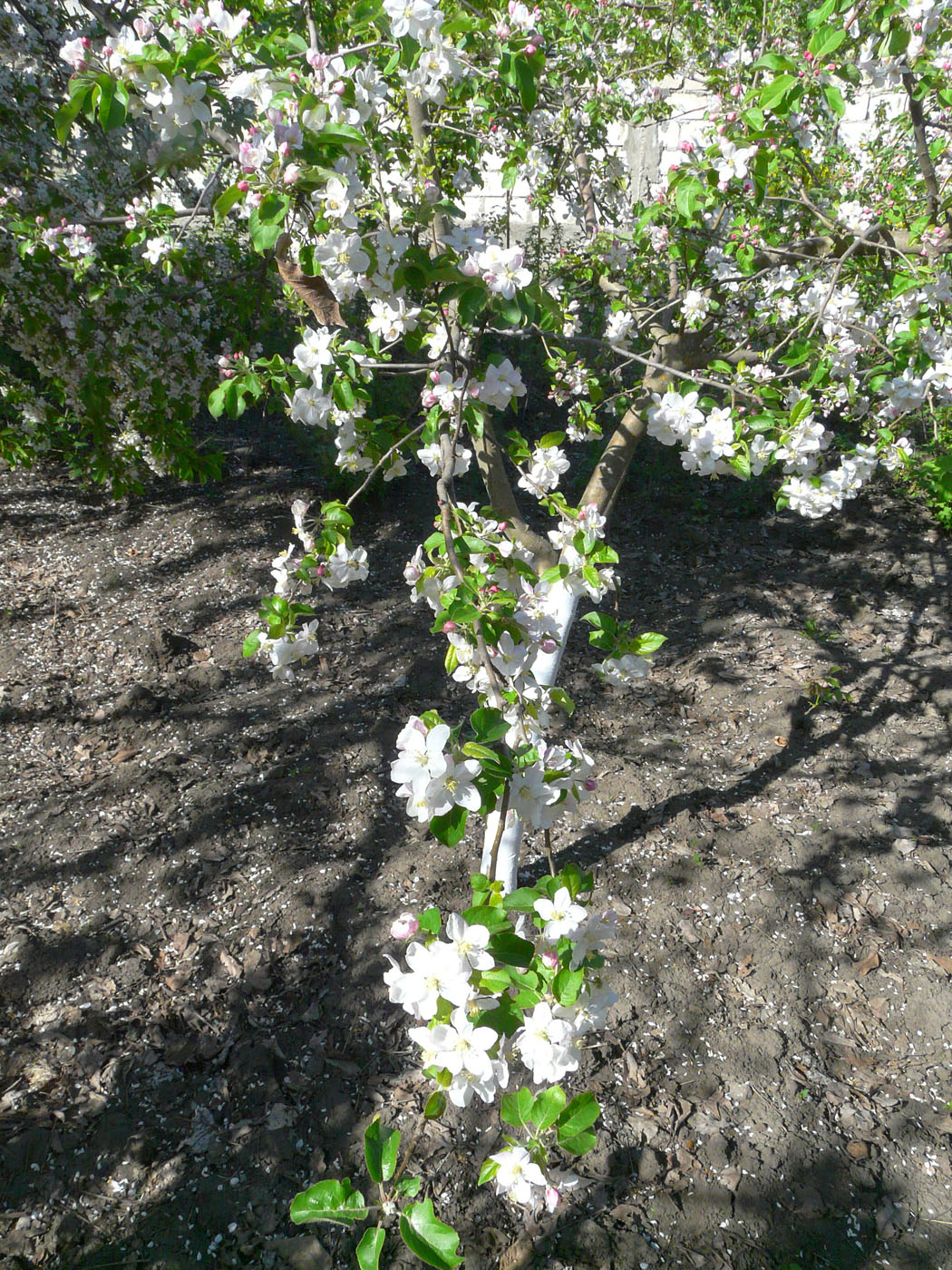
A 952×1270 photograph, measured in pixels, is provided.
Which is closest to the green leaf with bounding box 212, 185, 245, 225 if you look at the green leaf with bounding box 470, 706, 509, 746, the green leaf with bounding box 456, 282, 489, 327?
the green leaf with bounding box 456, 282, 489, 327

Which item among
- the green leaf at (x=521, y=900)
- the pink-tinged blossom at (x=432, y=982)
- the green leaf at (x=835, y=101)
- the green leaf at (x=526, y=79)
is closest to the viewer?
the pink-tinged blossom at (x=432, y=982)

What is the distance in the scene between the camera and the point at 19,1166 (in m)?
1.66

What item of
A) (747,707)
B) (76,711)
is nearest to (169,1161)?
(76,711)

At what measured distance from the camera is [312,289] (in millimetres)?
1657

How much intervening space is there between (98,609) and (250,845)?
5.73 ft

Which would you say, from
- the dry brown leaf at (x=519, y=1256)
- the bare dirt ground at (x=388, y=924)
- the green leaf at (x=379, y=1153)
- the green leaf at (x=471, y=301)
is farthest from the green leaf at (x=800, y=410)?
the dry brown leaf at (x=519, y=1256)

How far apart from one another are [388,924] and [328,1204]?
4.48 feet

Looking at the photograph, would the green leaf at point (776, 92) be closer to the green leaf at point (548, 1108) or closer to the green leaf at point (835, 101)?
the green leaf at point (835, 101)

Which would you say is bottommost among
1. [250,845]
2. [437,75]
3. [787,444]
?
[250,845]

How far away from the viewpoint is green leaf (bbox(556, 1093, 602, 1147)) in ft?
3.16

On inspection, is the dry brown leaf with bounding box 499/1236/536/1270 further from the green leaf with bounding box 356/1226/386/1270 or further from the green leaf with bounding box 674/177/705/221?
the green leaf with bounding box 674/177/705/221

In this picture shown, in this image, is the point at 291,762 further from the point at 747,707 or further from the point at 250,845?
the point at 747,707

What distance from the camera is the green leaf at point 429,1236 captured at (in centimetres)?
83

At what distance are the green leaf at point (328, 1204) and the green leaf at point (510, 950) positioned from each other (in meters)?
0.31
